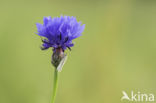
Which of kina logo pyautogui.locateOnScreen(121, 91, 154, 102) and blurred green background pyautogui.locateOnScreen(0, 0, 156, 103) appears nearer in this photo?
kina logo pyautogui.locateOnScreen(121, 91, 154, 102)

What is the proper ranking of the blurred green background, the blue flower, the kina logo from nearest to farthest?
the blue flower, the kina logo, the blurred green background

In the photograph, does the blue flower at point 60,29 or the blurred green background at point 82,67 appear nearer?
the blue flower at point 60,29

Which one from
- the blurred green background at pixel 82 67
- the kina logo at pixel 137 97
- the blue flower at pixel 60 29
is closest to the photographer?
the blue flower at pixel 60 29

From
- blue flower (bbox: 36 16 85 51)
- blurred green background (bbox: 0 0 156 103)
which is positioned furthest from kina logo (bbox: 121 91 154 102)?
blue flower (bbox: 36 16 85 51)

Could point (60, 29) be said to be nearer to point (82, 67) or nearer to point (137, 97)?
point (137, 97)

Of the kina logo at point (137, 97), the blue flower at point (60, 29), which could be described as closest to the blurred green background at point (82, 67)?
the kina logo at point (137, 97)

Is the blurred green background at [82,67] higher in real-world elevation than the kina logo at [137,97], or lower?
higher

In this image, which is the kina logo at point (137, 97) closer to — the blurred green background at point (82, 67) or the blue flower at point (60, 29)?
the blurred green background at point (82, 67)

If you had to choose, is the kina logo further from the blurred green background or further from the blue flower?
the blue flower

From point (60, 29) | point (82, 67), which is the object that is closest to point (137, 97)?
point (82, 67)

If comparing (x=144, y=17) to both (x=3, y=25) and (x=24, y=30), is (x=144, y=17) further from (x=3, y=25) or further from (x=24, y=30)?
(x=3, y=25)

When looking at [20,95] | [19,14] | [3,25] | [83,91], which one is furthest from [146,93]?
[19,14]

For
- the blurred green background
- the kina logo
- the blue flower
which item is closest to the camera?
the blue flower

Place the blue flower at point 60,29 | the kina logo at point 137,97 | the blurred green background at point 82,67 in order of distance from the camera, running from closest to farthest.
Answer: the blue flower at point 60,29
the kina logo at point 137,97
the blurred green background at point 82,67
